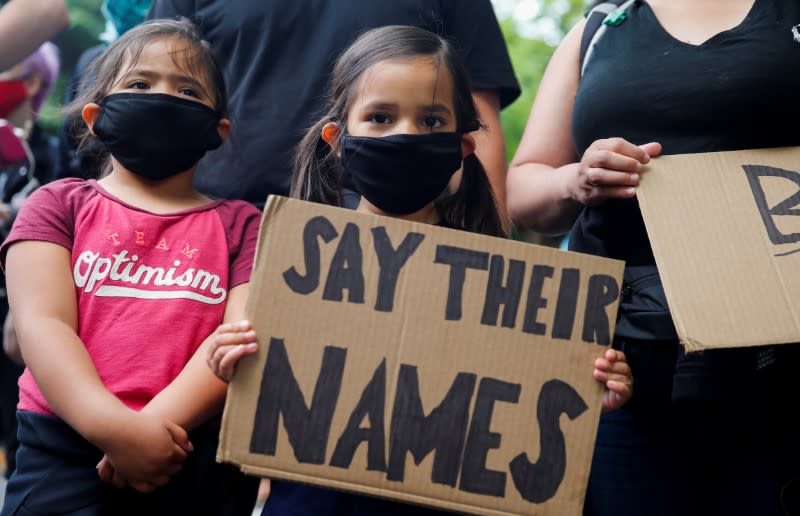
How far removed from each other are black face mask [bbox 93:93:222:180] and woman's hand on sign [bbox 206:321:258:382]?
61 cm

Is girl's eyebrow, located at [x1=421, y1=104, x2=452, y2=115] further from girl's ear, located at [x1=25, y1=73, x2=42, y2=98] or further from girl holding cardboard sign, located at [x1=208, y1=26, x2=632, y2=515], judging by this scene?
girl's ear, located at [x1=25, y1=73, x2=42, y2=98]

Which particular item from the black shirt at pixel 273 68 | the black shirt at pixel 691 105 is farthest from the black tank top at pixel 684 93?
the black shirt at pixel 273 68

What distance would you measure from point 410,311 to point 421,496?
39cm

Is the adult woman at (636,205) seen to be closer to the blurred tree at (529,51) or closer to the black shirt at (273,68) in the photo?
the black shirt at (273,68)

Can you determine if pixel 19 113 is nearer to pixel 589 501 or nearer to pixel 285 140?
pixel 285 140

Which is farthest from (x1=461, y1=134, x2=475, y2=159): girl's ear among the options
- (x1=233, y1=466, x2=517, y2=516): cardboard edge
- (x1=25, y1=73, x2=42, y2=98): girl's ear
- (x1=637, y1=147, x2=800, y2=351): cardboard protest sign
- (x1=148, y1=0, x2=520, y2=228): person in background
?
(x1=25, y1=73, x2=42, y2=98): girl's ear

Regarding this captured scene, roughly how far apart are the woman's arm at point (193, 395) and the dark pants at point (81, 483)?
116 mm

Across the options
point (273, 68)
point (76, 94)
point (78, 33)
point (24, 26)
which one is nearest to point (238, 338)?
point (273, 68)

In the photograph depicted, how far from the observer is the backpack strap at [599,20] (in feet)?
7.80

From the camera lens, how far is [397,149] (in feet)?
7.62

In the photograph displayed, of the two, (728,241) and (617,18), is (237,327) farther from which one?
(617,18)

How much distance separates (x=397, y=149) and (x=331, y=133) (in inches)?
12.1

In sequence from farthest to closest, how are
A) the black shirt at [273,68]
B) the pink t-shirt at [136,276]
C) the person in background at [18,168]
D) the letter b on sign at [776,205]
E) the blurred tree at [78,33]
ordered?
1. the blurred tree at [78,33]
2. the person in background at [18,168]
3. the black shirt at [273,68]
4. the pink t-shirt at [136,276]
5. the letter b on sign at [776,205]

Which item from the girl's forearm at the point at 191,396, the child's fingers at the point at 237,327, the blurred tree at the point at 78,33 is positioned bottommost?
the girl's forearm at the point at 191,396
